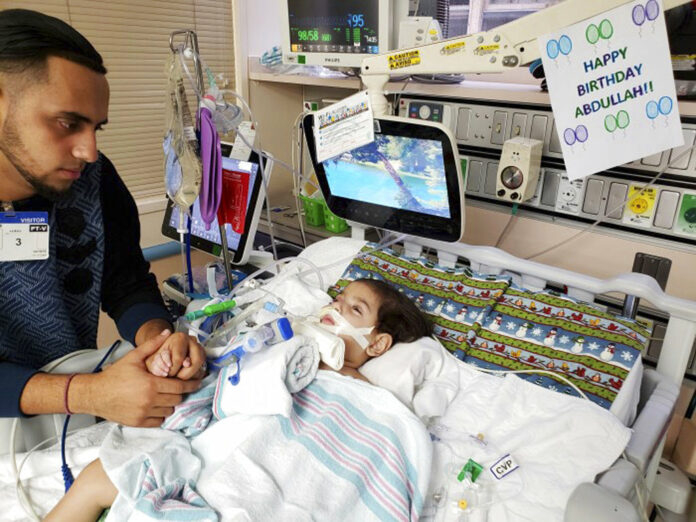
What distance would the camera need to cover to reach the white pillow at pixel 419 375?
1.22m

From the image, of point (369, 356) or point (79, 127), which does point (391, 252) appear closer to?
point (369, 356)

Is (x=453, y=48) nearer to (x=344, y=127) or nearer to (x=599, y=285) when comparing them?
(x=344, y=127)

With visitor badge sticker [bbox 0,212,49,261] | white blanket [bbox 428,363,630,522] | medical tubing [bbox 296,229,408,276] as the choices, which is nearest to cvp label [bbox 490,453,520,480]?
white blanket [bbox 428,363,630,522]

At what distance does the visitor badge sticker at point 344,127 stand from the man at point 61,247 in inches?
21.7

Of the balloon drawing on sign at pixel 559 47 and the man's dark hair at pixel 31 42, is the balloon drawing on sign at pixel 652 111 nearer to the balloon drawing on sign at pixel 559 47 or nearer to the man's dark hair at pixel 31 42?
the balloon drawing on sign at pixel 559 47

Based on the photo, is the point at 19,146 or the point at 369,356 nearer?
the point at 19,146

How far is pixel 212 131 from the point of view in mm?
1370

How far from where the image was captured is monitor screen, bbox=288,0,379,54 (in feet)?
6.39

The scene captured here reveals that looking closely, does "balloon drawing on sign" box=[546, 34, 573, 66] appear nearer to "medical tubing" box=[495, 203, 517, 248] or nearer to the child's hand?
"medical tubing" box=[495, 203, 517, 248]

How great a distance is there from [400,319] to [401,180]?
38 centimetres

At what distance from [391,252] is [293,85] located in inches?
60.9

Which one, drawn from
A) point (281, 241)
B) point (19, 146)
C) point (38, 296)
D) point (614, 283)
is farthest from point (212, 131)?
point (614, 283)

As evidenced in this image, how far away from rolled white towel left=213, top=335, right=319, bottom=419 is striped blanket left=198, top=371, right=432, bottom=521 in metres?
0.04

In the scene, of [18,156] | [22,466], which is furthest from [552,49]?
[22,466]
